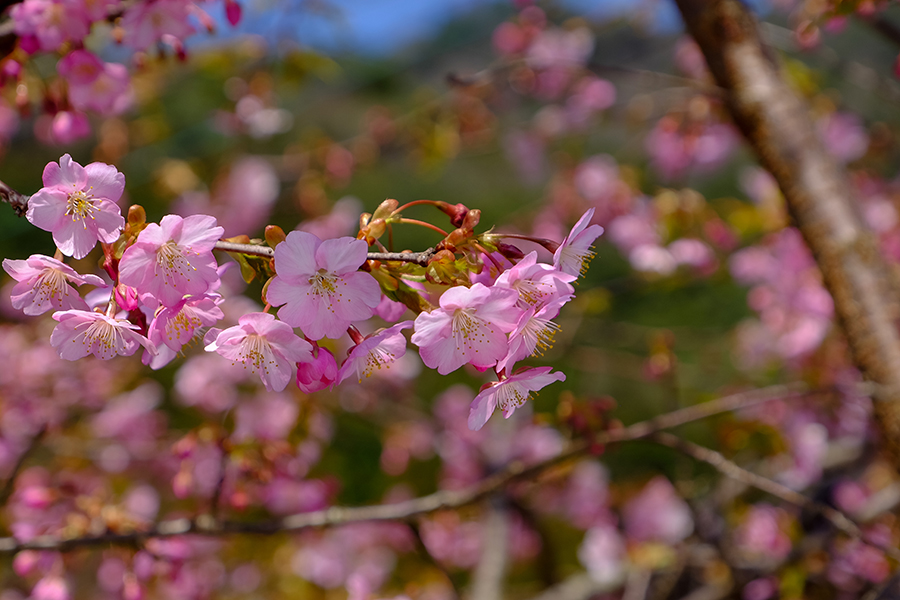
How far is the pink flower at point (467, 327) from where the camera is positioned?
1.97 feet

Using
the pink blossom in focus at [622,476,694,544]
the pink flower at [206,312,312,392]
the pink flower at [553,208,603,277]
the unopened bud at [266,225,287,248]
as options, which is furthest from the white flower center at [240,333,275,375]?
the pink blossom in focus at [622,476,694,544]

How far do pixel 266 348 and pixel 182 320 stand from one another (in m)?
0.10

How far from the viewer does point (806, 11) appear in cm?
134

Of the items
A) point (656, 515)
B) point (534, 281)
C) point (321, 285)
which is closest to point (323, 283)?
point (321, 285)

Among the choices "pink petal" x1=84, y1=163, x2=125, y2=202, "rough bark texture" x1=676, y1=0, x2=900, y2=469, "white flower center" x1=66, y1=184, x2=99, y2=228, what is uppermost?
"pink petal" x1=84, y1=163, x2=125, y2=202

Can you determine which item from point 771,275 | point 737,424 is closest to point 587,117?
point 771,275

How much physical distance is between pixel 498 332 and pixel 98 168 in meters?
0.49

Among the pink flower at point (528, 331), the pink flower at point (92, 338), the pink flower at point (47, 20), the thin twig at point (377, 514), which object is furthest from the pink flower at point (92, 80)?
the pink flower at point (528, 331)

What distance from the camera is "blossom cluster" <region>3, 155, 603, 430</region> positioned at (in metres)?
0.61

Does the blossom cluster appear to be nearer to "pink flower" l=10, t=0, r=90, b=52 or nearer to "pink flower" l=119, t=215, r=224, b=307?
"pink flower" l=119, t=215, r=224, b=307

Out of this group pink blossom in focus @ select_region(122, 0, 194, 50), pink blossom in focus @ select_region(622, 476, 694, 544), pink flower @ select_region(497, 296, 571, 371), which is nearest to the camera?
pink flower @ select_region(497, 296, 571, 371)

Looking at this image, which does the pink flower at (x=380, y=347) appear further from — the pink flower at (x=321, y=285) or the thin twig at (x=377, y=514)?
the thin twig at (x=377, y=514)

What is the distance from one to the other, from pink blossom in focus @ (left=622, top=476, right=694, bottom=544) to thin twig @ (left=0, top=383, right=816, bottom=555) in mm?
1825

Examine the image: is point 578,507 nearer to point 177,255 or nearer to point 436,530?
point 436,530
